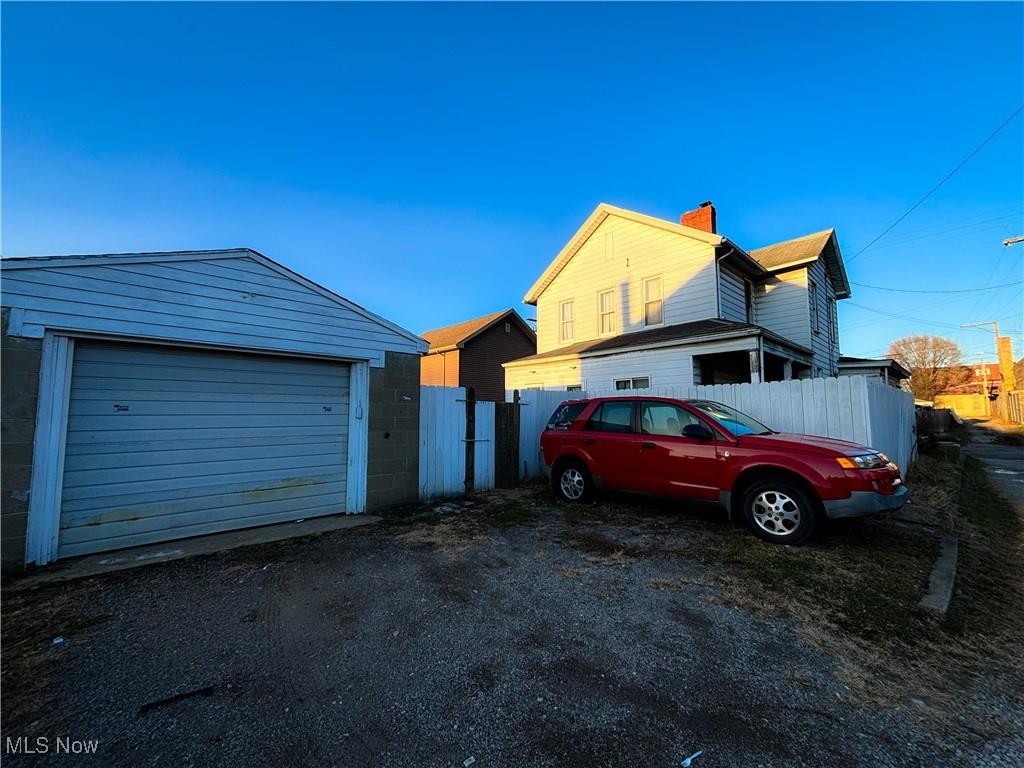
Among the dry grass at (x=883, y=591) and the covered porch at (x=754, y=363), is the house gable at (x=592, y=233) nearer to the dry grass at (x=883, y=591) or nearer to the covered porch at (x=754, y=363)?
the covered porch at (x=754, y=363)

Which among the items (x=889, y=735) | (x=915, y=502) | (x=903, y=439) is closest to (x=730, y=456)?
(x=889, y=735)

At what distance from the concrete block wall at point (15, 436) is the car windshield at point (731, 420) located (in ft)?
24.8

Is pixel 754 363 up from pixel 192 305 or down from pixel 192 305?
down

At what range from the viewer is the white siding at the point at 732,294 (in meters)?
13.0

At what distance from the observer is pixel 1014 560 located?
4.75 m

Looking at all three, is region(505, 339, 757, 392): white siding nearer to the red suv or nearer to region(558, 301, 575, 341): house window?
region(558, 301, 575, 341): house window

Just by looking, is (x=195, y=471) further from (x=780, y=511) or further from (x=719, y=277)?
(x=719, y=277)

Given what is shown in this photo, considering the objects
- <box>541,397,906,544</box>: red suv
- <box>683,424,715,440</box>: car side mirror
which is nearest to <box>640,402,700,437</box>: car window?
<box>541,397,906,544</box>: red suv

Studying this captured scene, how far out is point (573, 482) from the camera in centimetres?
723

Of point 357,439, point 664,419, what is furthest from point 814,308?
point 357,439

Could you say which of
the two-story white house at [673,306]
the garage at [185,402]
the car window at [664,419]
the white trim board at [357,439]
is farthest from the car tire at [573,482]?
the two-story white house at [673,306]

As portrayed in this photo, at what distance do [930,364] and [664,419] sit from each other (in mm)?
51850

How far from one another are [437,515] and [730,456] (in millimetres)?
4177

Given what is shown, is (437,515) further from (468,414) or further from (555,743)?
(555,743)
